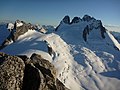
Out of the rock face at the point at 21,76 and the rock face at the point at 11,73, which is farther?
the rock face at the point at 21,76

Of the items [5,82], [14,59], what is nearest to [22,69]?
[14,59]

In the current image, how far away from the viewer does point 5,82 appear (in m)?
19.7

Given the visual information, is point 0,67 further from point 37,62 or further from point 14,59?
point 37,62

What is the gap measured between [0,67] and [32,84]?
10.2 feet

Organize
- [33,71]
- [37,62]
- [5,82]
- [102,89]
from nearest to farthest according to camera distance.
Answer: [5,82] → [33,71] → [37,62] → [102,89]

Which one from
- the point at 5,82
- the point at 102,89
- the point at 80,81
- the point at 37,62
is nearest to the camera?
the point at 5,82

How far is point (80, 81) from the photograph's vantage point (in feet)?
632

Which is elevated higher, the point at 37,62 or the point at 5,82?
the point at 37,62

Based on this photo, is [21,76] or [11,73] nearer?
[11,73]

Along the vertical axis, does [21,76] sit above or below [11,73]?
below

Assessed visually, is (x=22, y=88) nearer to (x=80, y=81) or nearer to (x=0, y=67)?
(x=0, y=67)

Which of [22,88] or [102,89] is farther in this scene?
[102,89]

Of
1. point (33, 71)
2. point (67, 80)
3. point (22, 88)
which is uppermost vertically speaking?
point (67, 80)

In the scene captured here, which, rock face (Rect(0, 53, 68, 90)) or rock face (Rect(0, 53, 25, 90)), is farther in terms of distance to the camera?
rock face (Rect(0, 53, 68, 90))
